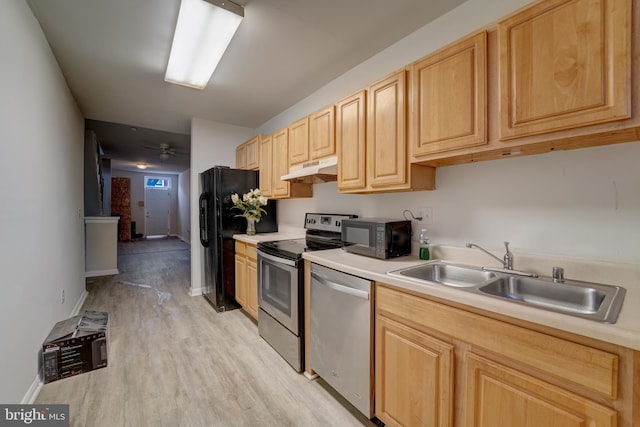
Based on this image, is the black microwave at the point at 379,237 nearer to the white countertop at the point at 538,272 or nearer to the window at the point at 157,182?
the white countertop at the point at 538,272

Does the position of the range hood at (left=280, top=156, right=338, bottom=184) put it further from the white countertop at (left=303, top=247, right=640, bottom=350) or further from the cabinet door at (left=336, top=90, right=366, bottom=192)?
the white countertop at (left=303, top=247, right=640, bottom=350)

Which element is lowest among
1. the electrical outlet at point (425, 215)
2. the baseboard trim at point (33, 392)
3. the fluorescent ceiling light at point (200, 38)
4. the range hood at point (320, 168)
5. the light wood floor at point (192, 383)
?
the light wood floor at point (192, 383)

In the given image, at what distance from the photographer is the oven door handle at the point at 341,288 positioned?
1.50m

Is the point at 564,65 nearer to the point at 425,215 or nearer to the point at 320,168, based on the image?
the point at 425,215

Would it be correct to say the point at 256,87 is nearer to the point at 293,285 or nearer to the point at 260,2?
the point at 260,2

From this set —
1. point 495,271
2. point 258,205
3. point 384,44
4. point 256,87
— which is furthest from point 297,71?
point 495,271

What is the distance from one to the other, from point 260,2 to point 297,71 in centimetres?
88

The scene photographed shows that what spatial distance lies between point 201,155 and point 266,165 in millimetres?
1279

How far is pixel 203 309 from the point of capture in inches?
130

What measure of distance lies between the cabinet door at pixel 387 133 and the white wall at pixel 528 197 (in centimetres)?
34

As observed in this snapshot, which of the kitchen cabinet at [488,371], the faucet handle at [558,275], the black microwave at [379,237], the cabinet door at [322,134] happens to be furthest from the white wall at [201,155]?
the faucet handle at [558,275]

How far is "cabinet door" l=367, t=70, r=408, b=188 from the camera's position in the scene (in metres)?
1.69

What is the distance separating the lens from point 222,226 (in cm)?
323

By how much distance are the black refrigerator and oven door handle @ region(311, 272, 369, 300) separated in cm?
178
